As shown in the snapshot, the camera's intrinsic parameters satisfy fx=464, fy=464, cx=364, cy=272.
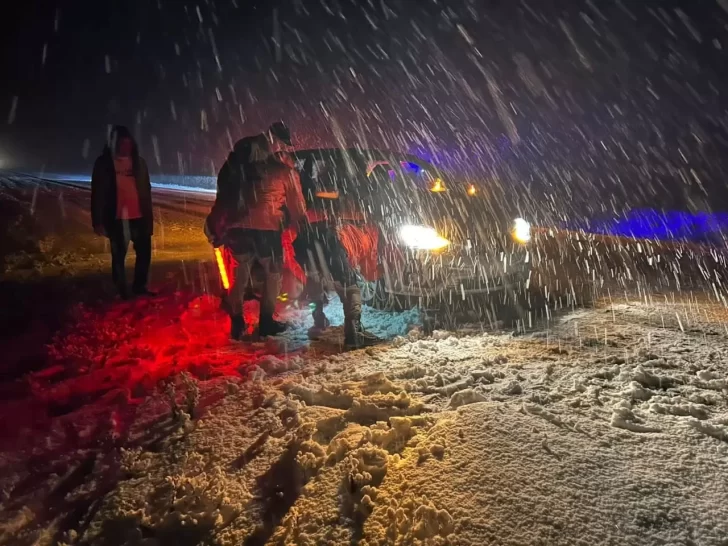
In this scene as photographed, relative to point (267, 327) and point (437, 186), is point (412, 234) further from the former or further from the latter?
point (267, 327)

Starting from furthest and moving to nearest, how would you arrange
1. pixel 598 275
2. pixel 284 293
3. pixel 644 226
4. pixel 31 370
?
pixel 644 226 → pixel 598 275 → pixel 284 293 → pixel 31 370

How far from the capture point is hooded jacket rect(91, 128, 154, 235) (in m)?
6.13

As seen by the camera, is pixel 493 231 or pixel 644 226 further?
pixel 644 226

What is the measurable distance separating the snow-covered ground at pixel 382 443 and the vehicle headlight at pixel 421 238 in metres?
1.01

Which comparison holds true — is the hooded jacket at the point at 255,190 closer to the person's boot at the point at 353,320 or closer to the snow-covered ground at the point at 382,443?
the person's boot at the point at 353,320

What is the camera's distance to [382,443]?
2.62 m

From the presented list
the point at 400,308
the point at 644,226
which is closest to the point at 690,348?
Result: the point at 400,308

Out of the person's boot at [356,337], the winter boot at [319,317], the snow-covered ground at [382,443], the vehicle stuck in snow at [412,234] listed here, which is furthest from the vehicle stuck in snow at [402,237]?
the snow-covered ground at [382,443]

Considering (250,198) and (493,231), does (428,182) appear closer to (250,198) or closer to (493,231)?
(493,231)

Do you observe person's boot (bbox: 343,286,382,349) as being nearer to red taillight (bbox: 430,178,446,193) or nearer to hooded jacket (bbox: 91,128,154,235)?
red taillight (bbox: 430,178,446,193)

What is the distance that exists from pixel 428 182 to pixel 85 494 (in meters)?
4.73

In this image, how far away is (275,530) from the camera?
2141 millimetres

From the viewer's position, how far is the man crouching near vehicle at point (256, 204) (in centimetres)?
457

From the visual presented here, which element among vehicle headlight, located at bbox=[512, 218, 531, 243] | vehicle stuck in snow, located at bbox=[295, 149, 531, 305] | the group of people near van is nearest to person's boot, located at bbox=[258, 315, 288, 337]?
the group of people near van
